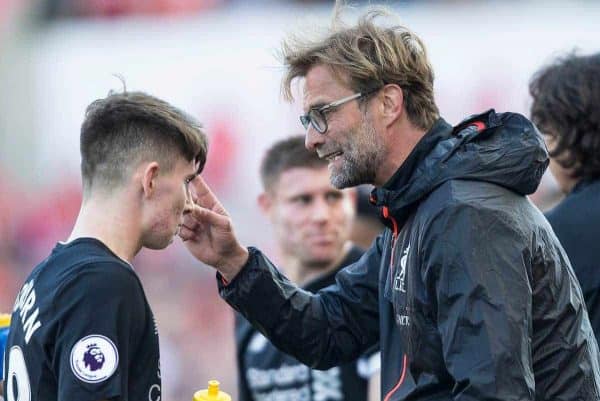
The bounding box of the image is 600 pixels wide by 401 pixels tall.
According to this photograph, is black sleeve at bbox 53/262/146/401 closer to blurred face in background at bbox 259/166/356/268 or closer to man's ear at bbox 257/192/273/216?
blurred face in background at bbox 259/166/356/268

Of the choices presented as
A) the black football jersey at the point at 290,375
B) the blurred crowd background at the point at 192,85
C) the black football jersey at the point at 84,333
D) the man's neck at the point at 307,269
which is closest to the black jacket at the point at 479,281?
the black football jersey at the point at 84,333

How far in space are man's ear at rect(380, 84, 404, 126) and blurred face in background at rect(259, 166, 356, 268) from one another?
1.44 meters

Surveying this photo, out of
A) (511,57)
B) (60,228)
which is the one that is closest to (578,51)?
(511,57)

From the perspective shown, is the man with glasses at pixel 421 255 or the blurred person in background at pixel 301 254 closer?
the man with glasses at pixel 421 255

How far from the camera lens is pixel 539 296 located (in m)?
2.78

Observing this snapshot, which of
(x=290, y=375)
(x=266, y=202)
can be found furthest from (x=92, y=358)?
(x=266, y=202)

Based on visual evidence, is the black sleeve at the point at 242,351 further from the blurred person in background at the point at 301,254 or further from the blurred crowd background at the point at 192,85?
the blurred crowd background at the point at 192,85

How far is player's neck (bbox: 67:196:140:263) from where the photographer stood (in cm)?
281

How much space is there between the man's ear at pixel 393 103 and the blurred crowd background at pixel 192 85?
517cm

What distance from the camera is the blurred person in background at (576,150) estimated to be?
356 centimetres

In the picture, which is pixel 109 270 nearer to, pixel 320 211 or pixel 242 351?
pixel 242 351

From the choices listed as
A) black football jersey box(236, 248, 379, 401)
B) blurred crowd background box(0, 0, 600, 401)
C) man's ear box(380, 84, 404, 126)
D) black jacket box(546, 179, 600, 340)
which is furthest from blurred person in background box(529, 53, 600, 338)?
blurred crowd background box(0, 0, 600, 401)

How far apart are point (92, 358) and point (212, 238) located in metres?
0.95

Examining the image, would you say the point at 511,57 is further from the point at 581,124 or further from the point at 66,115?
the point at 581,124
